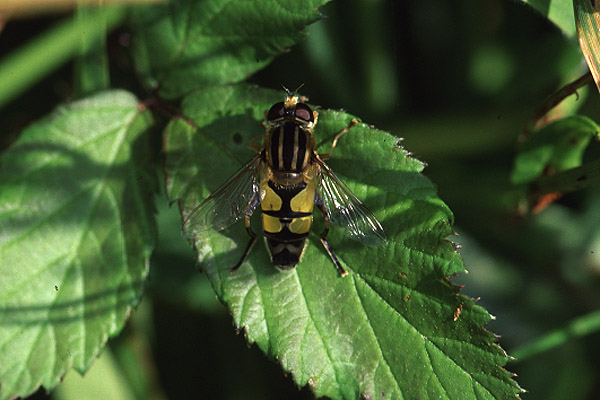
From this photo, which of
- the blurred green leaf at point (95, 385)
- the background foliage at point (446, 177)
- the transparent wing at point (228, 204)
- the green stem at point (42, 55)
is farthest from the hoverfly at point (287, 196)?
the green stem at point (42, 55)

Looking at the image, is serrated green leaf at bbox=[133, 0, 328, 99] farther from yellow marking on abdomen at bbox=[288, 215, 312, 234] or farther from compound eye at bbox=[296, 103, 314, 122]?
yellow marking on abdomen at bbox=[288, 215, 312, 234]

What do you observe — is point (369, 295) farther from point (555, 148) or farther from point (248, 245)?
point (555, 148)

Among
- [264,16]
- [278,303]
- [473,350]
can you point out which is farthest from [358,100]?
[473,350]

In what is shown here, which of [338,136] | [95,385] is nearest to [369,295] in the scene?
[338,136]

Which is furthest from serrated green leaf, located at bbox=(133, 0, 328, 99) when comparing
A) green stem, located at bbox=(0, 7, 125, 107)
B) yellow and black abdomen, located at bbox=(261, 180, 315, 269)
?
green stem, located at bbox=(0, 7, 125, 107)

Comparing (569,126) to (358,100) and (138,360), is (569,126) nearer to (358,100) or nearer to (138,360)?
(358,100)

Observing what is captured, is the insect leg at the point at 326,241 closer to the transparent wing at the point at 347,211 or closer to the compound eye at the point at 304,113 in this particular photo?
the transparent wing at the point at 347,211
